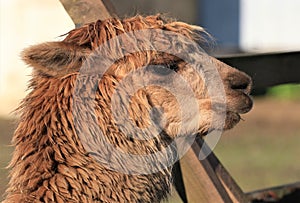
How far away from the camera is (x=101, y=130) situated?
355 centimetres

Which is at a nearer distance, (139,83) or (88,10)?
(139,83)

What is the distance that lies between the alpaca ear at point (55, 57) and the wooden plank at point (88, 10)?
0.44 metres

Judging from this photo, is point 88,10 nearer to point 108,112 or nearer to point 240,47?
point 108,112

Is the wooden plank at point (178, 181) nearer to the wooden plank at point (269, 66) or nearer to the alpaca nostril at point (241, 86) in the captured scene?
the alpaca nostril at point (241, 86)

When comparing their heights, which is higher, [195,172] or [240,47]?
[195,172]

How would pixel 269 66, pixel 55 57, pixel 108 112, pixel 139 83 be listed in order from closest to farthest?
pixel 55 57
pixel 108 112
pixel 139 83
pixel 269 66

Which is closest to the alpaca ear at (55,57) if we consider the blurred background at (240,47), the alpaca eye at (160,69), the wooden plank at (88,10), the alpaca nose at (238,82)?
the alpaca eye at (160,69)

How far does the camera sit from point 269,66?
4.93m

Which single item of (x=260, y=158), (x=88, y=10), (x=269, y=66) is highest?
(x=88, y=10)

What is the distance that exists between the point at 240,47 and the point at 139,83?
42.5 feet

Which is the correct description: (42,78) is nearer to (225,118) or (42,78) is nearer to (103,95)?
(103,95)

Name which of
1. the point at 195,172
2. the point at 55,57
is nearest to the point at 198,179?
the point at 195,172

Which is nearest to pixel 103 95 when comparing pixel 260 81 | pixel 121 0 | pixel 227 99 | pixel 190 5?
pixel 227 99

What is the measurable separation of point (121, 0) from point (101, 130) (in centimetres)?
1149
